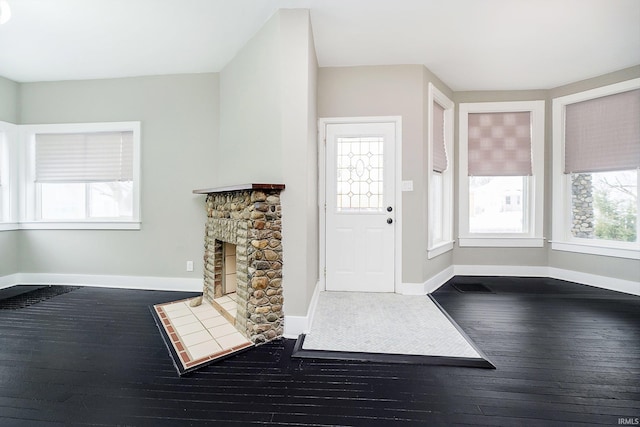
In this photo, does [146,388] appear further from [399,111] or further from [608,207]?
[608,207]

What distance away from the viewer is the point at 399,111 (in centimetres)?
334

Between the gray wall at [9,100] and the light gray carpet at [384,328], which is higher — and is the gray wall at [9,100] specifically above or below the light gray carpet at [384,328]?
above

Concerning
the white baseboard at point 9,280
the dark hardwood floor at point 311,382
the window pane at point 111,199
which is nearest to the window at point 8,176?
the white baseboard at point 9,280

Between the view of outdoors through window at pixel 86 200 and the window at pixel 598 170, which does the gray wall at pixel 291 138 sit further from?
the window at pixel 598 170

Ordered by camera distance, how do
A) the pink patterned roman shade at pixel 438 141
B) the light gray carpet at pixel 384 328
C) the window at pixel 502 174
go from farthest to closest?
the window at pixel 502 174
the pink patterned roman shade at pixel 438 141
the light gray carpet at pixel 384 328

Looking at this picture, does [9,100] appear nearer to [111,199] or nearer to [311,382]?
[111,199]

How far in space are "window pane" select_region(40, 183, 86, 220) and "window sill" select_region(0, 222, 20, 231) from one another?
29 centimetres

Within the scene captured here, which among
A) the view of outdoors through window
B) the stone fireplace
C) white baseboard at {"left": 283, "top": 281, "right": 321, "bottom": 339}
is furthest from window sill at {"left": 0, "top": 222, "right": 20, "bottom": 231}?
white baseboard at {"left": 283, "top": 281, "right": 321, "bottom": 339}

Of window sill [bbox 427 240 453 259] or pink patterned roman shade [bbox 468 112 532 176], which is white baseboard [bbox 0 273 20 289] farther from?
pink patterned roman shade [bbox 468 112 532 176]

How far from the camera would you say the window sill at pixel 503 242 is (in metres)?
4.05

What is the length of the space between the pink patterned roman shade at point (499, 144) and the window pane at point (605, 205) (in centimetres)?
67

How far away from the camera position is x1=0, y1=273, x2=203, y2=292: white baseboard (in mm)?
3494

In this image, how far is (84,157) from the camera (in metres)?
3.60

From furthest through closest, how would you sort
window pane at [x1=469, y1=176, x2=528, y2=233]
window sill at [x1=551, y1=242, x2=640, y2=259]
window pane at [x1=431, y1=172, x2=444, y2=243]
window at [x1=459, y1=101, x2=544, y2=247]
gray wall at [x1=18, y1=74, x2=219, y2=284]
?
window pane at [x1=469, y1=176, x2=528, y2=233], window at [x1=459, y1=101, x2=544, y2=247], window pane at [x1=431, y1=172, x2=444, y2=243], gray wall at [x1=18, y1=74, x2=219, y2=284], window sill at [x1=551, y1=242, x2=640, y2=259]
